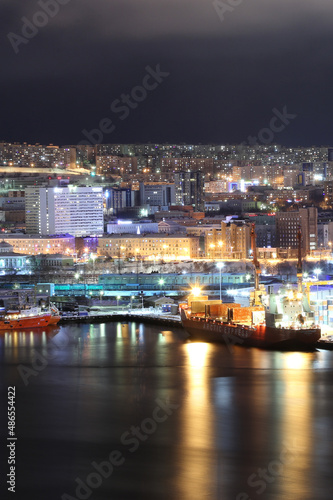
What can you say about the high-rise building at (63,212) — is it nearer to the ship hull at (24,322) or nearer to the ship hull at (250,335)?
the ship hull at (24,322)

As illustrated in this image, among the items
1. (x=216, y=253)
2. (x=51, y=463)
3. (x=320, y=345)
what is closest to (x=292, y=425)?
(x=51, y=463)

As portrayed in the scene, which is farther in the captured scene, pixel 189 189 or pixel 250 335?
pixel 189 189

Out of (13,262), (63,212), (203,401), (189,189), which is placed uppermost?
(189,189)

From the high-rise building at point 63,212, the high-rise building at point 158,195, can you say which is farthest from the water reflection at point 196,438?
the high-rise building at point 158,195

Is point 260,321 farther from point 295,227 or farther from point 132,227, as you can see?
point 132,227

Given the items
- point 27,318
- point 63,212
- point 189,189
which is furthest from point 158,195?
point 27,318

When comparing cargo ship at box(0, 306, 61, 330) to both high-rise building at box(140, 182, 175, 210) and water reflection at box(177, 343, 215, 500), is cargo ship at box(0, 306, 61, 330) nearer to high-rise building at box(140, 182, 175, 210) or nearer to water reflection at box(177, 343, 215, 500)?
water reflection at box(177, 343, 215, 500)

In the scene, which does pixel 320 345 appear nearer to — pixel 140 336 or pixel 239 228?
pixel 140 336
